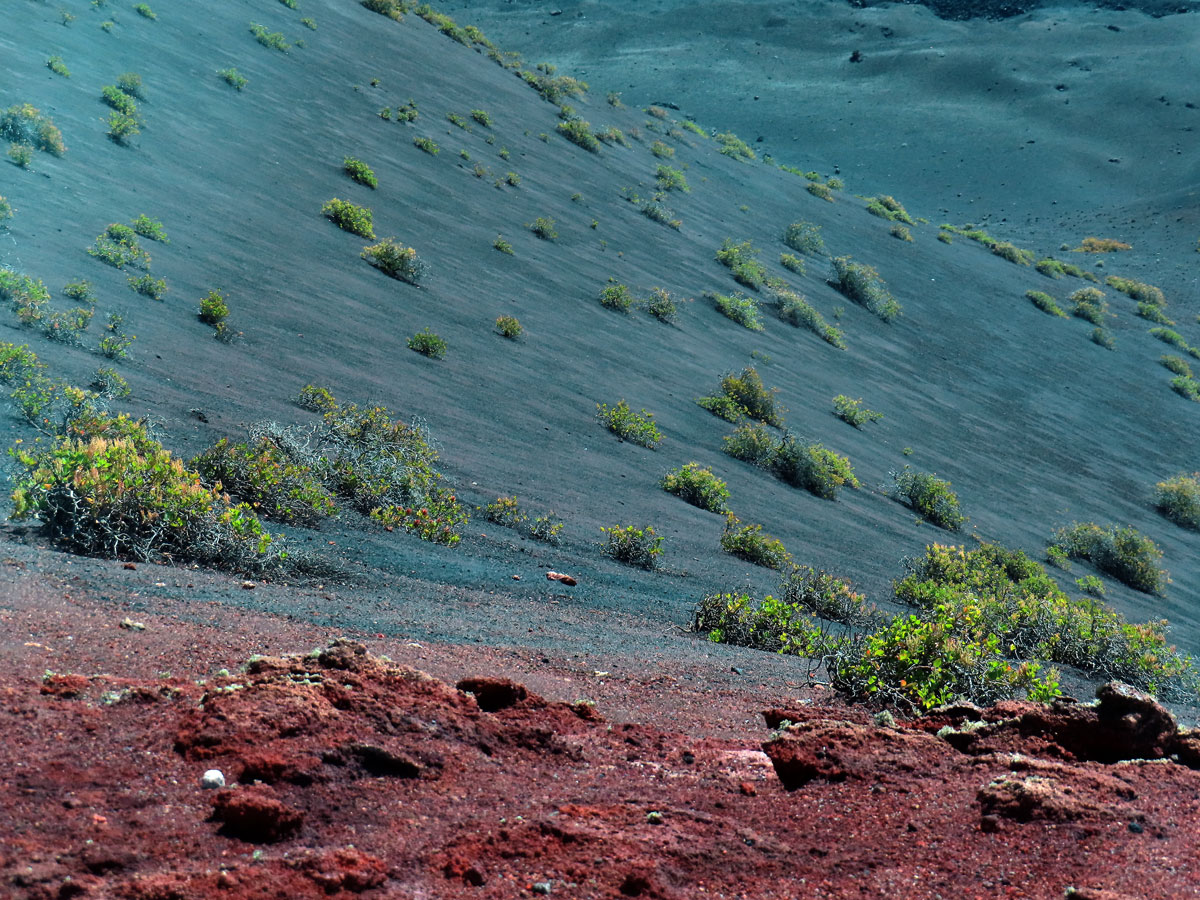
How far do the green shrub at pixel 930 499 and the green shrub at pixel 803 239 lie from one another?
18.0m

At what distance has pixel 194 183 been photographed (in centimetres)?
1548

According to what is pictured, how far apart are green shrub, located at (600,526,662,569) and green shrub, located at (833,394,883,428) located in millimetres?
10287

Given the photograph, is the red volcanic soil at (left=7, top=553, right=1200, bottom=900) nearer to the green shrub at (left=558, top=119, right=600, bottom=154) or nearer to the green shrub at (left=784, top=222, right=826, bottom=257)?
the green shrub at (left=784, top=222, right=826, bottom=257)

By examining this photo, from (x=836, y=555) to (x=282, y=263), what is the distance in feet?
29.5

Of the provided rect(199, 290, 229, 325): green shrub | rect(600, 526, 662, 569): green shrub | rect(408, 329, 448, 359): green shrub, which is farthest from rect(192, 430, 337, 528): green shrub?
rect(408, 329, 448, 359): green shrub

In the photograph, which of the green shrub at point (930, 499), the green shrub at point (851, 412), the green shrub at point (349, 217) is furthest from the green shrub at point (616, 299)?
the green shrub at point (930, 499)

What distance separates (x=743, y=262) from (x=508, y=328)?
41.5 ft

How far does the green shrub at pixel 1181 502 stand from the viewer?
66.0 feet

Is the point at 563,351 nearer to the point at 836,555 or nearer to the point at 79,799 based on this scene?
the point at 836,555

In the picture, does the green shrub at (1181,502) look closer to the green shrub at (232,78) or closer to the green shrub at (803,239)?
the green shrub at (803,239)

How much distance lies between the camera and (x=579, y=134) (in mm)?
31656

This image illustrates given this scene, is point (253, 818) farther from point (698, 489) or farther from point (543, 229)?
point (543, 229)

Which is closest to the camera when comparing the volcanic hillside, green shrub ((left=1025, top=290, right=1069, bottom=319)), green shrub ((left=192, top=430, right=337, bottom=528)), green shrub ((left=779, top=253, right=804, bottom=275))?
green shrub ((left=192, top=430, right=337, bottom=528))

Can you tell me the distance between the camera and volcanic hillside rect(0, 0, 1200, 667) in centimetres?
859
